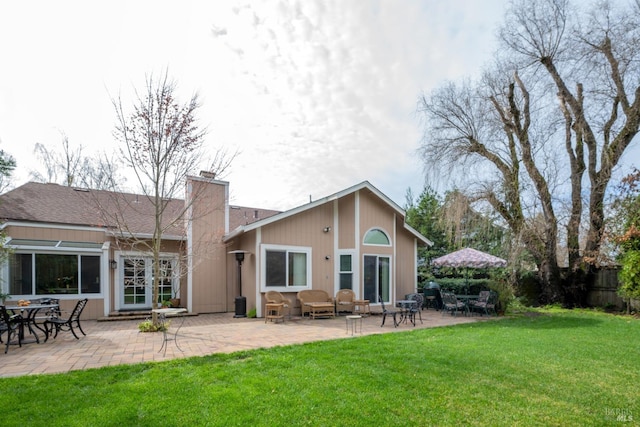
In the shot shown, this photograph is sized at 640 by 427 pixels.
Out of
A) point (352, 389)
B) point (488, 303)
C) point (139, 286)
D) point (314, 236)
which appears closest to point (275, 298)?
point (314, 236)

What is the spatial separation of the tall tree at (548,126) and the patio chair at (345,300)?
6.89 meters

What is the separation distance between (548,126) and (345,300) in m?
11.6

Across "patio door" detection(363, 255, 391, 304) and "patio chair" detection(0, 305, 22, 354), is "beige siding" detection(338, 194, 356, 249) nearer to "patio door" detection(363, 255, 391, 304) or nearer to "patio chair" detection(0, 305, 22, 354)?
"patio door" detection(363, 255, 391, 304)

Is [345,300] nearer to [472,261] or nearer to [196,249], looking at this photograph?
[472,261]

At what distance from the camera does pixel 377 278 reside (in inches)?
→ 514

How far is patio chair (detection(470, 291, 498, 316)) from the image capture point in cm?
1186

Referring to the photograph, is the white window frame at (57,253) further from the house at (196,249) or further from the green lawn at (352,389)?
the green lawn at (352,389)

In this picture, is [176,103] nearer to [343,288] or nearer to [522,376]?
[343,288]

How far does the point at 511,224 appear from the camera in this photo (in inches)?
604

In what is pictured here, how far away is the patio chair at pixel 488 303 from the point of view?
11856mm

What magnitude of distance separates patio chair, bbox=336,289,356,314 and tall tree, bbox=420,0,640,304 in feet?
22.6

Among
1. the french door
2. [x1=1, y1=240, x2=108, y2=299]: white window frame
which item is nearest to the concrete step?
the french door

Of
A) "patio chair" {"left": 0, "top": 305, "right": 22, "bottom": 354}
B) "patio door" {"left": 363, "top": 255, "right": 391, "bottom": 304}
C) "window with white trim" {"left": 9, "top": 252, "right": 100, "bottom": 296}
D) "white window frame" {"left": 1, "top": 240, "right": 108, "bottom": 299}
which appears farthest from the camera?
"patio door" {"left": 363, "top": 255, "right": 391, "bottom": 304}

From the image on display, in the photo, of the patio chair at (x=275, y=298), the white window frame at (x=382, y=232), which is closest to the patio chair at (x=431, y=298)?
the white window frame at (x=382, y=232)
